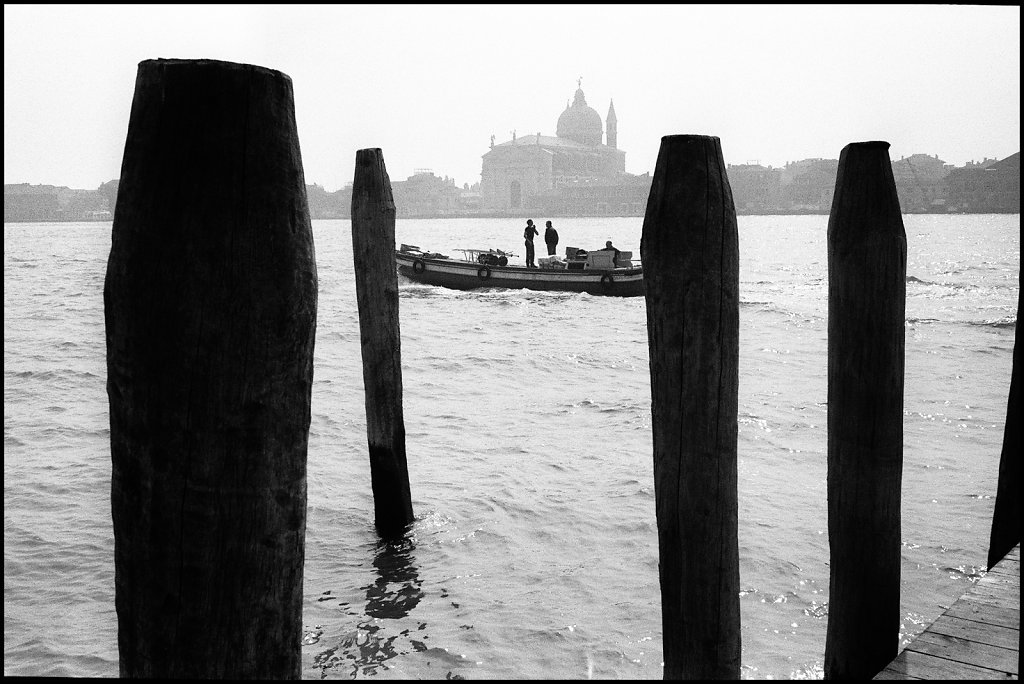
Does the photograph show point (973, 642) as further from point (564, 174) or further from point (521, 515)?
point (564, 174)

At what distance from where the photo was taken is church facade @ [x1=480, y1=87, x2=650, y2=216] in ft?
357

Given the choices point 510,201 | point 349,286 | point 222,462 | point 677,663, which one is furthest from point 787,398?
point 510,201

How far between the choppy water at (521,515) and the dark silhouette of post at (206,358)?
2555 mm

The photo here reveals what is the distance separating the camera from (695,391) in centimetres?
184

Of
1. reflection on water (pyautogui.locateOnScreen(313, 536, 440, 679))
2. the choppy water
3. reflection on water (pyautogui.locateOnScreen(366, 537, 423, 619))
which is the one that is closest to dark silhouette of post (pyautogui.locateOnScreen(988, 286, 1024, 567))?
the choppy water

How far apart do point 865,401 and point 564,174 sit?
376 ft

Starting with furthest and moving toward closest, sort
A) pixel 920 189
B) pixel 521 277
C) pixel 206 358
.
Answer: pixel 920 189
pixel 521 277
pixel 206 358

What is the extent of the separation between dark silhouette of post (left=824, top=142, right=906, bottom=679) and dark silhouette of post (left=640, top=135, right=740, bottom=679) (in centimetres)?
62

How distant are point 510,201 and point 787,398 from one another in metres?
110

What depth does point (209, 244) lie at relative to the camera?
97cm

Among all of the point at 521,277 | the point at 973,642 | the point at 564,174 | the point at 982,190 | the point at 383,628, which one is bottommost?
the point at 383,628

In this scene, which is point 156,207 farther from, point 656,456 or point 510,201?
point 510,201

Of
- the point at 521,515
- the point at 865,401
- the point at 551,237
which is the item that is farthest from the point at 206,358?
the point at 551,237

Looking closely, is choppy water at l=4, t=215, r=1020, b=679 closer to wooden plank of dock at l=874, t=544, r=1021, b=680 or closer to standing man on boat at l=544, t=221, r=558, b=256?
wooden plank of dock at l=874, t=544, r=1021, b=680
